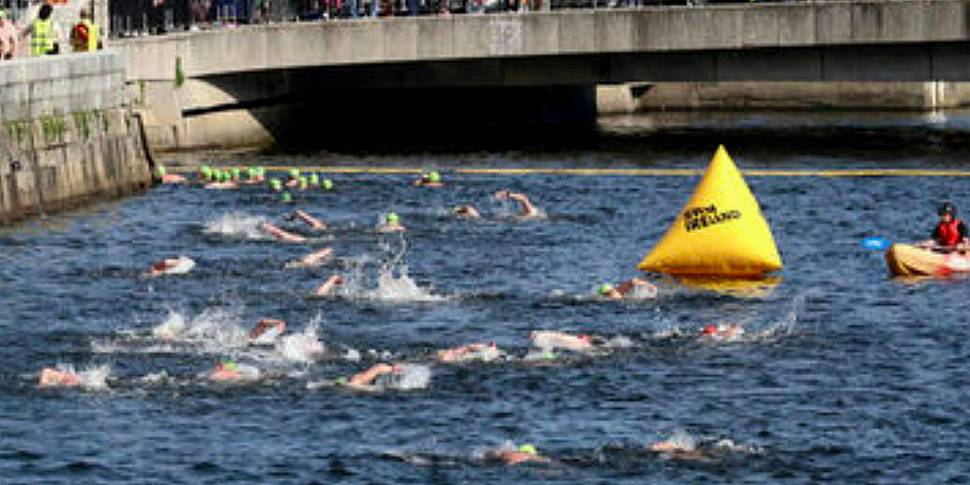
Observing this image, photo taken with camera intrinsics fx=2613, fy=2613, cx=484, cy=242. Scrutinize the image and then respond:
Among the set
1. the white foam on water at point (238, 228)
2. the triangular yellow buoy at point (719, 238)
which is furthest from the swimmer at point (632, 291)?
the white foam on water at point (238, 228)

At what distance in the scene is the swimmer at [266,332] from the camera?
58.4 metres

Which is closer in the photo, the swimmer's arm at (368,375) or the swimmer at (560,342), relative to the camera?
the swimmer's arm at (368,375)

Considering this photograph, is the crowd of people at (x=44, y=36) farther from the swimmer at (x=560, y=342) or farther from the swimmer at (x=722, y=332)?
the swimmer at (x=722, y=332)

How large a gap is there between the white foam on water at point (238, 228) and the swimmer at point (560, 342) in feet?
75.3

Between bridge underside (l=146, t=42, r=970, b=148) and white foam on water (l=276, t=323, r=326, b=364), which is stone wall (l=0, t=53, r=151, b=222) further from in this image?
white foam on water (l=276, t=323, r=326, b=364)

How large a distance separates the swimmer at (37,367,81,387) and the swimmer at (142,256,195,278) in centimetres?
1631

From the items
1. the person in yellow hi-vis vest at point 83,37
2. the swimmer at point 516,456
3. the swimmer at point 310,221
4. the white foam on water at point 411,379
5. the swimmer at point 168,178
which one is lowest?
the swimmer at point 516,456

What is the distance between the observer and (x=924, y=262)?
69.4 m

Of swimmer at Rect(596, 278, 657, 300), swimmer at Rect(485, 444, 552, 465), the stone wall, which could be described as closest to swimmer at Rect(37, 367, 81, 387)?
swimmer at Rect(485, 444, 552, 465)

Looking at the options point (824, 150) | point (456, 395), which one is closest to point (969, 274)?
point (456, 395)

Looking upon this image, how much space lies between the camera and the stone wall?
7956 cm

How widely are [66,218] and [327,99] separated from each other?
3379 cm

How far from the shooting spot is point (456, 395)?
52.8 m

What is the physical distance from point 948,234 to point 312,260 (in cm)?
1740
